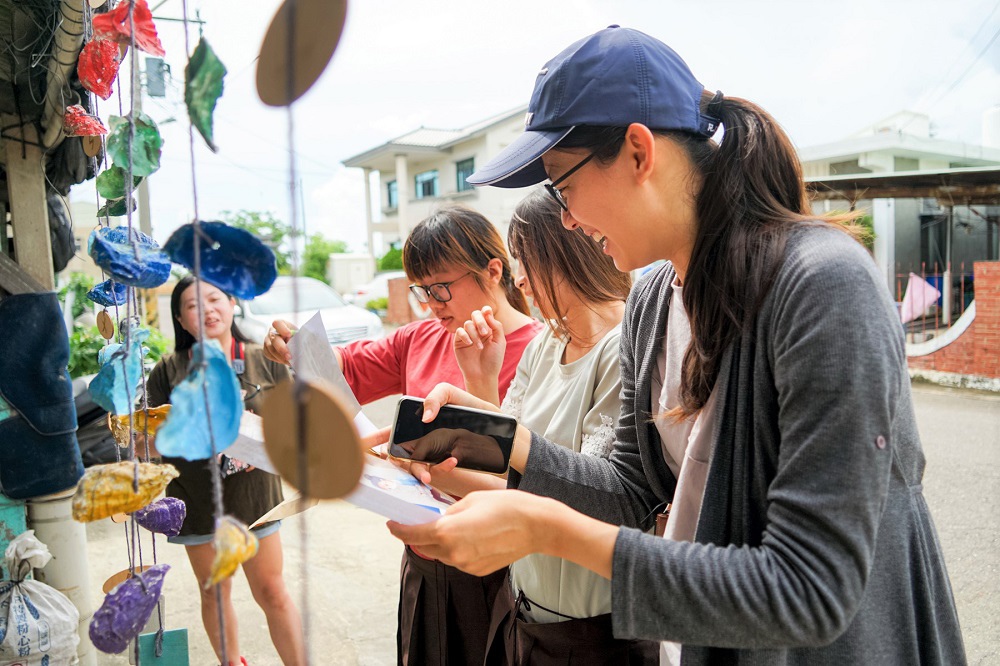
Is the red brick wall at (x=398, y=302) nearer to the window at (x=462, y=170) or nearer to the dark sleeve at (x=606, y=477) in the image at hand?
the window at (x=462, y=170)

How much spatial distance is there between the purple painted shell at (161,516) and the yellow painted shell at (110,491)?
17cm

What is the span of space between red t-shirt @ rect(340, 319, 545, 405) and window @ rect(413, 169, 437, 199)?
63.5 feet

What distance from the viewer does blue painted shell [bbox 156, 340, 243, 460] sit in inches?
18.2

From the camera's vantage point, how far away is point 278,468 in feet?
1.56

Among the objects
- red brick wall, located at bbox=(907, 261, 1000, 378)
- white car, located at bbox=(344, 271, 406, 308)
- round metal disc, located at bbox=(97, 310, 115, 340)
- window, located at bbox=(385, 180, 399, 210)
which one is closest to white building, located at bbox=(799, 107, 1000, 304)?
red brick wall, located at bbox=(907, 261, 1000, 378)

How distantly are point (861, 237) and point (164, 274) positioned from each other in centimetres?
80

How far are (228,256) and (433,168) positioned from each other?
2130 cm

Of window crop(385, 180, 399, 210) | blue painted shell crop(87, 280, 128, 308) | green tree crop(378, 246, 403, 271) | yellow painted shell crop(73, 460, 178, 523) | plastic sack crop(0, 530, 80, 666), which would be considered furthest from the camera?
window crop(385, 180, 399, 210)

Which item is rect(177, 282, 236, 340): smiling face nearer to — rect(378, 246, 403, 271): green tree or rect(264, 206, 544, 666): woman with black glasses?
rect(264, 206, 544, 666): woman with black glasses

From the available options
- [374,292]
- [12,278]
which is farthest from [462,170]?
[12,278]

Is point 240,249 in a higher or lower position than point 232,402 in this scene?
higher

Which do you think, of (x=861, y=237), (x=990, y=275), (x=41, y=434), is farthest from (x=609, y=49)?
(x=990, y=275)

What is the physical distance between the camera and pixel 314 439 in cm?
47

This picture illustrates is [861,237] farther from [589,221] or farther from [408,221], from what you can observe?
[408,221]
